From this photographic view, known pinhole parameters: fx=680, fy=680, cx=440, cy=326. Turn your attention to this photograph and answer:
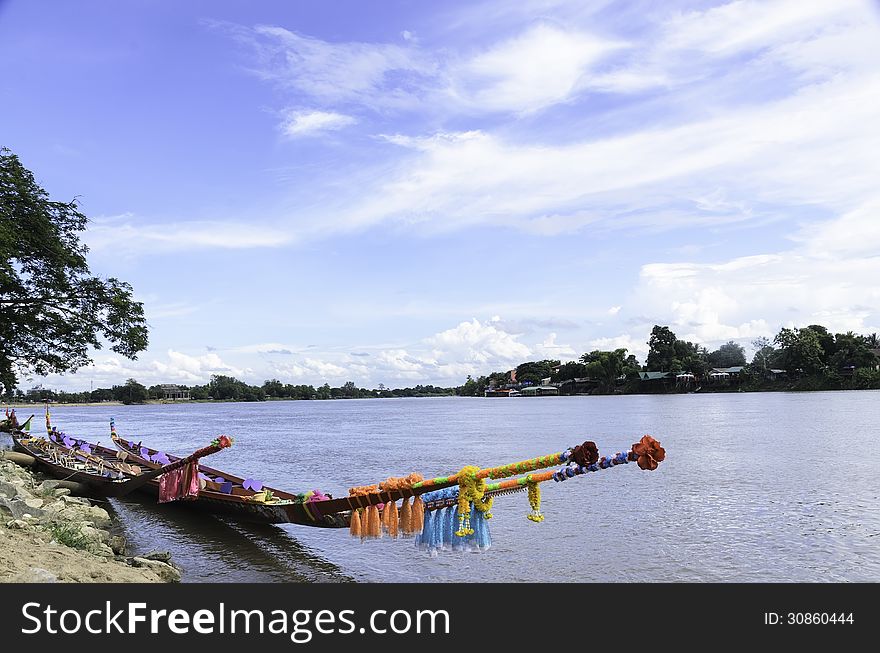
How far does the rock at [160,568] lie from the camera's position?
11.0 metres

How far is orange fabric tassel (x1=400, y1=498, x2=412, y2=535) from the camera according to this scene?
1086cm

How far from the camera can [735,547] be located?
14.8m

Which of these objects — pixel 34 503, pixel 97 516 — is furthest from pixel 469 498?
pixel 97 516

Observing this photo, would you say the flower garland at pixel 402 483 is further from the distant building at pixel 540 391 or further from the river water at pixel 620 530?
the distant building at pixel 540 391

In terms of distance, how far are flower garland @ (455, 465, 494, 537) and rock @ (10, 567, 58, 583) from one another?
525 centimetres

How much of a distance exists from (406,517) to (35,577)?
511cm

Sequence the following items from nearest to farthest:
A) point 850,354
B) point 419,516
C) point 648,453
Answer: point 648,453 < point 419,516 < point 850,354

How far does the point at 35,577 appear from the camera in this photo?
800 cm

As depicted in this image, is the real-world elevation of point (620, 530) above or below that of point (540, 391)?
above

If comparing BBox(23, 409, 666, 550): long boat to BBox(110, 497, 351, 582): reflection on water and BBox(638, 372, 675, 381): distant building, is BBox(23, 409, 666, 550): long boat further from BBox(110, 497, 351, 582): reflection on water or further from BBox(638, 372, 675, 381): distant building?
BBox(638, 372, 675, 381): distant building

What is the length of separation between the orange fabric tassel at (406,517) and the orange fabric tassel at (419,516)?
97mm

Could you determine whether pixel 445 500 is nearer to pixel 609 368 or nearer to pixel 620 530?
pixel 620 530
